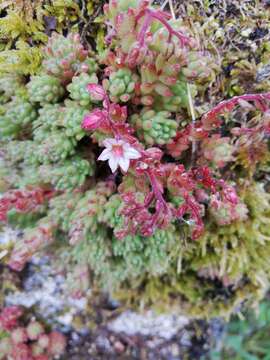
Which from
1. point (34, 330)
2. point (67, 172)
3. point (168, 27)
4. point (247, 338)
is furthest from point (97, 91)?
point (247, 338)

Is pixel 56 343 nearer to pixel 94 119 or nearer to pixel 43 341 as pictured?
pixel 43 341

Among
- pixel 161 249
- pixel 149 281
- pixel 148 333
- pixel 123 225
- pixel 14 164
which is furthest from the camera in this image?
pixel 148 333

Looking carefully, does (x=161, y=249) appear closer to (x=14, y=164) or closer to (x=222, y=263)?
(x=222, y=263)

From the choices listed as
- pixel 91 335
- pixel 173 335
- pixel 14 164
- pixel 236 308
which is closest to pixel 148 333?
pixel 173 335

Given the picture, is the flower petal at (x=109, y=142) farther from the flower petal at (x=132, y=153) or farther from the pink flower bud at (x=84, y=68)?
the pink flower bud at (x=84, y=68)

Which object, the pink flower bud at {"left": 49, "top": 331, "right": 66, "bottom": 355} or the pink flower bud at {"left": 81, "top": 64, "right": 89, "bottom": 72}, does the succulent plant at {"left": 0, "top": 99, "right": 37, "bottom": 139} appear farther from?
A: the pink flower bud at {"left": 49, "top": 331, "right": 66, "bottom": 355}

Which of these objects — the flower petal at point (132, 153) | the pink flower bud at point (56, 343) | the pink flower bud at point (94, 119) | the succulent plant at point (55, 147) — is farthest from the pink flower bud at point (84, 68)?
the pink flower bud at point (56, 343)

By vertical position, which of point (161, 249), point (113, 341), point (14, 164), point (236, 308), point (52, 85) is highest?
point (52, 85)
